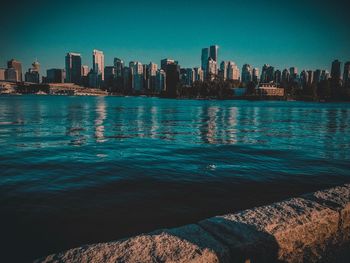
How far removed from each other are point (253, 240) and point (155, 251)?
1.38m

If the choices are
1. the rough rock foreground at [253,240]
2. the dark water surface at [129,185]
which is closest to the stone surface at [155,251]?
the rough rock foreground at [253,240]

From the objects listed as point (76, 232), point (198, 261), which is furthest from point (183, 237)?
point (76, 232)

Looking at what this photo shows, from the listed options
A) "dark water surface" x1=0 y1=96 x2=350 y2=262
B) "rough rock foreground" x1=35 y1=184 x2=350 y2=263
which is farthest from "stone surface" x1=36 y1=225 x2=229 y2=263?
"dark water surface" x1=0 y1=96 x2=350 y2=262

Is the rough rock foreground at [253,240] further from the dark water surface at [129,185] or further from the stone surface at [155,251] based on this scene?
the dark water surface at [129,185]

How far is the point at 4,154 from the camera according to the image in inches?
511

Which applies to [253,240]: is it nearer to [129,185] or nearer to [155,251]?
[155,251]

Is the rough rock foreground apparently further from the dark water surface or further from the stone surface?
the dark water surface

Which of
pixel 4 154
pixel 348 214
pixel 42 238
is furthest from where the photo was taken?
pixel 4 154

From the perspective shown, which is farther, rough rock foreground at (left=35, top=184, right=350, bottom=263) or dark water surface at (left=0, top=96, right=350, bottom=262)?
dark water surface at (left=0, top=96, right=350, bottom=262)

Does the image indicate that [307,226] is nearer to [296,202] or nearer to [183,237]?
[296,202]

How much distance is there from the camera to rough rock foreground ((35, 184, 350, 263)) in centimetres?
306

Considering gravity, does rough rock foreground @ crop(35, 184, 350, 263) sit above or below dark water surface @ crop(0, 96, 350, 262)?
above

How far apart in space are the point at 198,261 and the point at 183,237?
0.49 m

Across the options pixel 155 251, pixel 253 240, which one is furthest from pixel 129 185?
pixel 253 240
